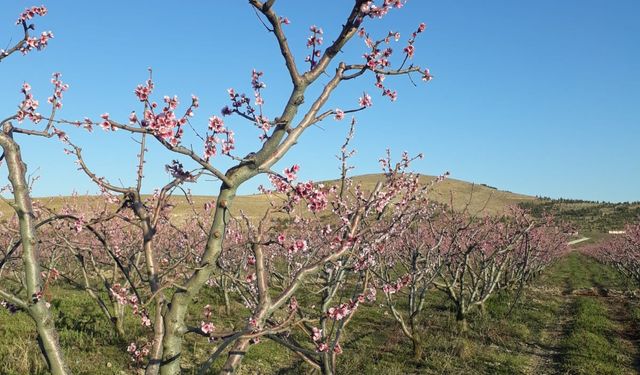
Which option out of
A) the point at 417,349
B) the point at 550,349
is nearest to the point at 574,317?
the point at 550,349

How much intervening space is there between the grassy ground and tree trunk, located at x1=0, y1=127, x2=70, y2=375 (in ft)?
24.6

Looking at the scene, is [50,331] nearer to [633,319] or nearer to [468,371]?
[468,371]

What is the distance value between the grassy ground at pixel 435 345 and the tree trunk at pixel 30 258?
295 inches

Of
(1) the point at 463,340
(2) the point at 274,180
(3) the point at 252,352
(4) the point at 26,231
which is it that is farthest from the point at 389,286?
(1) the point at 463,340

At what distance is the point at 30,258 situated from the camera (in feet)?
11.3

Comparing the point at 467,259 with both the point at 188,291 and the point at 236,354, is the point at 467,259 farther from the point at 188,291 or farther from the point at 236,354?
the point at 188,291

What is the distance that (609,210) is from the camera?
342ft

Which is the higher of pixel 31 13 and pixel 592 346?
pixel 31 13

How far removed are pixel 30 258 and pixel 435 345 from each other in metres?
12.9

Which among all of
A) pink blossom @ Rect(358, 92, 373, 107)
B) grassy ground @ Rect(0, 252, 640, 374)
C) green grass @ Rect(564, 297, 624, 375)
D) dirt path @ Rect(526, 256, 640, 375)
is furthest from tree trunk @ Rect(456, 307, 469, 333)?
pink blossom @ Rect(358, 92, 373, 107)

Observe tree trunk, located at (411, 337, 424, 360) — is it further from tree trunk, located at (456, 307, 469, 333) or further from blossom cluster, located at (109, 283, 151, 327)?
blossom cluster, located at (109, 283, 151, 327)

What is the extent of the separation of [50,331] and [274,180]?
215cm

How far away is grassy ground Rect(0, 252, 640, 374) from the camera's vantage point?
11.6m

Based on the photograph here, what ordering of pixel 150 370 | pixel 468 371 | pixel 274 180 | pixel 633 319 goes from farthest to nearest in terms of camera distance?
pixel 633 319, pixel 468 371, pixel 274 180, pixel 150 370
